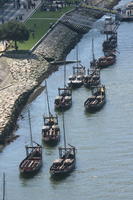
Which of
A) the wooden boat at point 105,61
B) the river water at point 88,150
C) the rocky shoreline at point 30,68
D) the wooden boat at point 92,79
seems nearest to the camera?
the river water at point 88,150

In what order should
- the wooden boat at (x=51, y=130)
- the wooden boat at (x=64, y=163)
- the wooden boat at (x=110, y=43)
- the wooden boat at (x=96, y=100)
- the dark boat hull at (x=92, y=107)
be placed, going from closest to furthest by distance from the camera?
the wooden boat at (x=64, y=163) → the wooden boat at (x=51, y=130) → the dark boat hull at (x=92, y=107) → the wooden boat at (x=96, y=100) → the wooden boat at (x=110, y=43)

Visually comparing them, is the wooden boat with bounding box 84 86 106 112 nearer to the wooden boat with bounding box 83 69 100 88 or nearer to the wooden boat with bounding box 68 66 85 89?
the wooden boat with bounding box 83 69 100 88

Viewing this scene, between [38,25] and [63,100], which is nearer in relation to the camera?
[63,100]

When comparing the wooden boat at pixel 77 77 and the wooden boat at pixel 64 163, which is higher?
the wooden boat at pixel 64 163

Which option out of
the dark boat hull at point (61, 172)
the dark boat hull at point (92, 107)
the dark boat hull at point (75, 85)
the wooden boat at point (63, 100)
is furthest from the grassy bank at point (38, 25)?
the dark boat hull at point (61, 172)

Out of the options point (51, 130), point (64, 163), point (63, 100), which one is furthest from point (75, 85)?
point (64, 163)

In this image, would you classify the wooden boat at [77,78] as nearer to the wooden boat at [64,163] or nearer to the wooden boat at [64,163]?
the wooden boat at [64,163]

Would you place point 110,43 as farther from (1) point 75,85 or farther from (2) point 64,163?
(2) point 64,163
